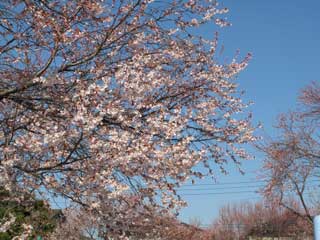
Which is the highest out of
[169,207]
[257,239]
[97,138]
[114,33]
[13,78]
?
[257,239]

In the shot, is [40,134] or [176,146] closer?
[40,134]

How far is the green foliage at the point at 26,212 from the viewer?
18.5 feet

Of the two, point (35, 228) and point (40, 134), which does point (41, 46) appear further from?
point (35, 228)

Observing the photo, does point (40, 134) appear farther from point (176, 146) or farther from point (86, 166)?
point (176, 146)

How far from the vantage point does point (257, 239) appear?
30.8m

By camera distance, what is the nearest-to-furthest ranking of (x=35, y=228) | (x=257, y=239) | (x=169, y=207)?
(x=169, y=207) < (x=35, y=228) < (x=257, y=239)

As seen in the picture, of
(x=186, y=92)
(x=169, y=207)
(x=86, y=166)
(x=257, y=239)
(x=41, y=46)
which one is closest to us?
(x=86, y=166)

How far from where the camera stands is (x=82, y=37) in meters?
5.80

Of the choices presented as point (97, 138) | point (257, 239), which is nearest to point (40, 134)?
point (97, 138)

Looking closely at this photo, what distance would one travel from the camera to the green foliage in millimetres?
5648

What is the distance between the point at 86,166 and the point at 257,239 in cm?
2702

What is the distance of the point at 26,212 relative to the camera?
666 centimetres

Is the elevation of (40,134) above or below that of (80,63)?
below

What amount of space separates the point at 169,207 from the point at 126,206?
0.48m
